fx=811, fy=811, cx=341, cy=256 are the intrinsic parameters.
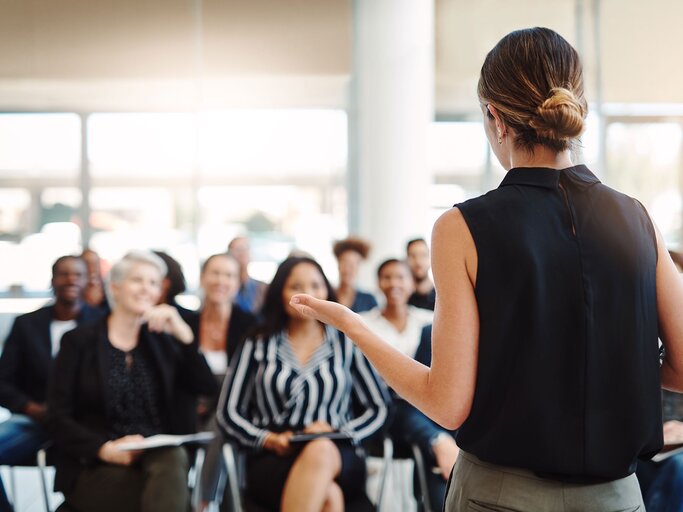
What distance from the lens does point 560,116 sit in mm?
1016

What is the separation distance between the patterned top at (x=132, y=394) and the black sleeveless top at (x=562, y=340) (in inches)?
97.9

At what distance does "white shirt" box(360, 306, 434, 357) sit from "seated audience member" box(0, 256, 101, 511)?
4.93 ft

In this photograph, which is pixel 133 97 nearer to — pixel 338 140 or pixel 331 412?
pixel 338 140

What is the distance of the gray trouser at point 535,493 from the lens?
3.40ft

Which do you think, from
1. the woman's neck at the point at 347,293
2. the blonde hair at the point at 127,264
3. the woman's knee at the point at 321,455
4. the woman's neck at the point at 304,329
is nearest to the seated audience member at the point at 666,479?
the woman's knee at the point at 321,455

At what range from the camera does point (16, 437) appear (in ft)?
11.5

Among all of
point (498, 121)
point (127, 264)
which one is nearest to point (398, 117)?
point (127, 264)

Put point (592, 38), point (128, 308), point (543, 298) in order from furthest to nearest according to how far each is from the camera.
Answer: point (592, 38) → point (128, 308) → point (543, 298)

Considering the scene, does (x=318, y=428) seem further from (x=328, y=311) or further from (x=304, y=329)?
(x=328, y=311)

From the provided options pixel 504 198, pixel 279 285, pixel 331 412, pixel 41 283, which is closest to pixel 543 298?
pixel 504 198

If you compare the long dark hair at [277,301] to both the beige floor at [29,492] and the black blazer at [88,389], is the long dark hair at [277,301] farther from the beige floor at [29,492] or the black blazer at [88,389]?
the beige floor at [29,492]

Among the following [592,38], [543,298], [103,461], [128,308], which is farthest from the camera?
[592,38]

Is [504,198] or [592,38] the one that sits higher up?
[592,38]

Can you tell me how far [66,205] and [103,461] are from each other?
5898 millimetres
